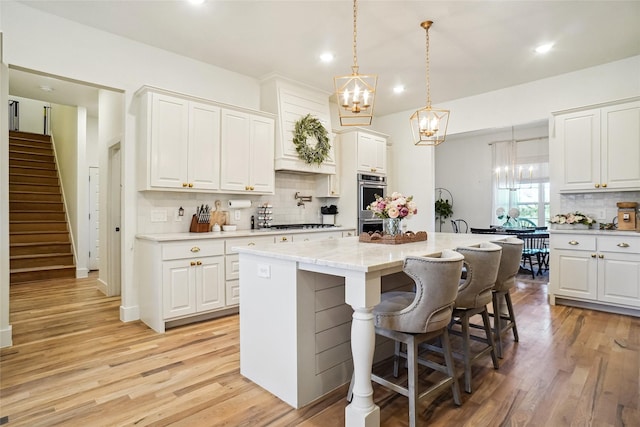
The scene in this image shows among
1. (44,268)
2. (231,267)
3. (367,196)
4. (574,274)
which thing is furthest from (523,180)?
(44,268)

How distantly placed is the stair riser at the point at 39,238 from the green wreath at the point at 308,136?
5220 mm

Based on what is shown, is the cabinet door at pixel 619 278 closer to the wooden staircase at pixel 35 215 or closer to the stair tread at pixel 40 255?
the wooden staircase at pixel 35 215

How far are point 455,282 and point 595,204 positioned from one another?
389 cm

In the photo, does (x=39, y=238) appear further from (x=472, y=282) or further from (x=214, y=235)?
(x=472, y=282)

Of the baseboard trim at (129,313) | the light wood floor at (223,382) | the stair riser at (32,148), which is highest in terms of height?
the stair riser at (32,148)

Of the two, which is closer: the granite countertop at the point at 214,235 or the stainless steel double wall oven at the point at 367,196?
the granite countertop at the point at 214,235

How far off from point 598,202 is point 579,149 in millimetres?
779

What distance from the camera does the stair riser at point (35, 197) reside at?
699 centimetres

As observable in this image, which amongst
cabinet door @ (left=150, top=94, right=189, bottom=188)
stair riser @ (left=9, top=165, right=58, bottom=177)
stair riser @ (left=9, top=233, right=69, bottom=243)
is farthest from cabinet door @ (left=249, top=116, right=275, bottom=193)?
stair riser @ (left=9, top=165, right=58, bottom=177)

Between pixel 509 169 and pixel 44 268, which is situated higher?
pixel 509 169

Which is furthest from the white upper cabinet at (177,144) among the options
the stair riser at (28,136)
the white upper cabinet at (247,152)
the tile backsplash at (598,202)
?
the stair riser at (28,136)

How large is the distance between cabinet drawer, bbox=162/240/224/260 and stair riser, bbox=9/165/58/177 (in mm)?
6306

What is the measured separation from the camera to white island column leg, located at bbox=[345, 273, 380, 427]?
5.78ft

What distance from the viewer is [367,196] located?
5.50 m
